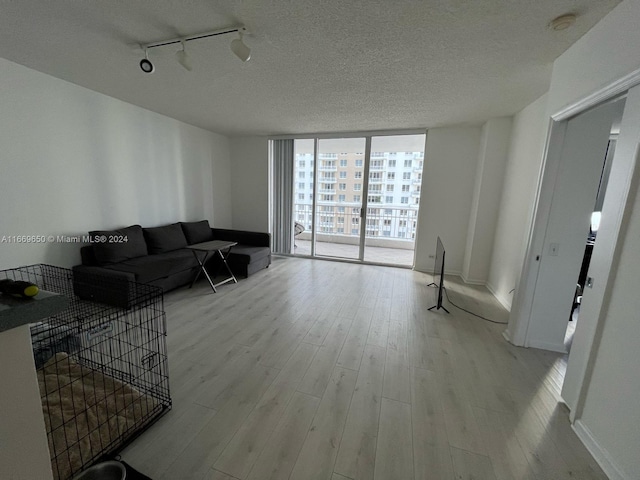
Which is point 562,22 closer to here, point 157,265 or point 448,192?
point 448,192

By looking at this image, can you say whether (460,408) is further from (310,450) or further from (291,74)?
(291,74)

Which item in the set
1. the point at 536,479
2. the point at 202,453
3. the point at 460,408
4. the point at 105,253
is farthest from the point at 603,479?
the point at 105,253

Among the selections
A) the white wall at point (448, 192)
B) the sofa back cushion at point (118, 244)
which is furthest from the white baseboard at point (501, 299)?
the sofa back cushion at point (118, 244)

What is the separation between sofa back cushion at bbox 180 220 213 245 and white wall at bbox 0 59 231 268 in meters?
0.28

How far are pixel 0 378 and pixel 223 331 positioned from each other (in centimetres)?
210

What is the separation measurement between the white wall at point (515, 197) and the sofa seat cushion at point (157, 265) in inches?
164

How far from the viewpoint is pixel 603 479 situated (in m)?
1.35

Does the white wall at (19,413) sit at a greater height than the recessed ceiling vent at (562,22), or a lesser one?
lesser

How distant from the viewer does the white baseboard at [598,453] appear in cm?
134

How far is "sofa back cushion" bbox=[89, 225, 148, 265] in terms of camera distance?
3194 millimetres

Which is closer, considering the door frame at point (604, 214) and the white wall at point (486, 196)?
the door frame at point (604, 214)

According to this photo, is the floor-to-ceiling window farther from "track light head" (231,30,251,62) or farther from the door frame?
"track light head" (231,30,251,62)

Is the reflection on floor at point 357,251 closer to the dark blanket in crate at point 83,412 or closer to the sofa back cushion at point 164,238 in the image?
the sofa back cushion at point 164,238

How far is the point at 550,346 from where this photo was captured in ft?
8.23
